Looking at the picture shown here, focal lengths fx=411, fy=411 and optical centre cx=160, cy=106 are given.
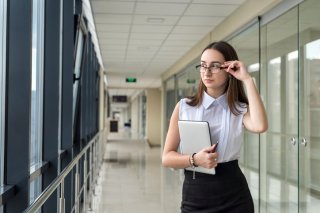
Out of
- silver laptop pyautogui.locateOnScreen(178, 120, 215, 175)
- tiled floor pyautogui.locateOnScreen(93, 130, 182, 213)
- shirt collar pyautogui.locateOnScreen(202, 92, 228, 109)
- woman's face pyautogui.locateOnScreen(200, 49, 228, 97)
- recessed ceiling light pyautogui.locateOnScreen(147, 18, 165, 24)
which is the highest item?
recessed ceiling light pyautogui.locateOnScreen(147, 18, 165, 24)

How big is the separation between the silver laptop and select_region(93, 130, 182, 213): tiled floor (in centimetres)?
482

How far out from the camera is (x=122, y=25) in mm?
7059

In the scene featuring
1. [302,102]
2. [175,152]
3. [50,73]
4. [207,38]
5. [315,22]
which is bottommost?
[175,152]

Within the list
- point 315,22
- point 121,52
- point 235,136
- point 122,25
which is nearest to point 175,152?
point 235,136

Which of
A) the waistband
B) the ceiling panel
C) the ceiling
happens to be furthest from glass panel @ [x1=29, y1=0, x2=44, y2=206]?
the waistband

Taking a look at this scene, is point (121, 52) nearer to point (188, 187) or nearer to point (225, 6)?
point (225, 6)

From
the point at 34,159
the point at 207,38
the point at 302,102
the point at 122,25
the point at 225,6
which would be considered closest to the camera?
the point at 34,159

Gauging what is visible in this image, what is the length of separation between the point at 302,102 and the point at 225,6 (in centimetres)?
221

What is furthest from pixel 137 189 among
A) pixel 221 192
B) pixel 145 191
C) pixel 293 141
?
pixel 221 192

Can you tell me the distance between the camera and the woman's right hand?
57.9 inches

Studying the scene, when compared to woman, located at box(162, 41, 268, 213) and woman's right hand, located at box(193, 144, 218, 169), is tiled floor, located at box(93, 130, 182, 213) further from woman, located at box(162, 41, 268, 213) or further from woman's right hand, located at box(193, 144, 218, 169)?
woman's right hand, located at box(193, 144, 218, 169)

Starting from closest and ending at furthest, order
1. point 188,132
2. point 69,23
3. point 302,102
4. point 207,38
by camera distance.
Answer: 1. point 188,132
2. point 302,102
3. point 69,23
4. point 207,38

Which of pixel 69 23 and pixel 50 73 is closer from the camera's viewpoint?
pixel 50 73

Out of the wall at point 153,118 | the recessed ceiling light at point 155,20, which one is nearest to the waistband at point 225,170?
the recessed ceiling light at point 155,20
